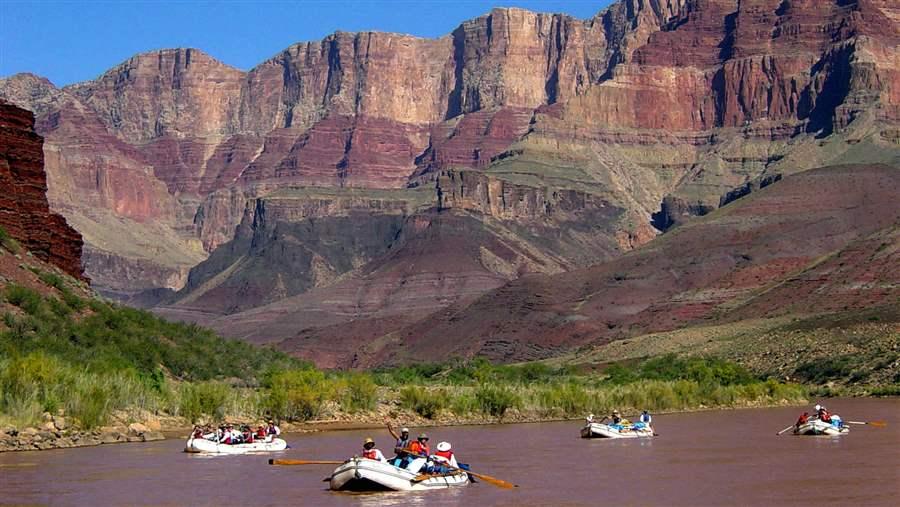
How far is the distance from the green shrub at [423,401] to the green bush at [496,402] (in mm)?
2498

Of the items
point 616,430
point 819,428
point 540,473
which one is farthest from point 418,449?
point 819,428

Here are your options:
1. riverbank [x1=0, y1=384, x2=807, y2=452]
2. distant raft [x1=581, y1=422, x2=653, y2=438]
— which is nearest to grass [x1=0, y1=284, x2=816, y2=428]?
riverbank [x1=0, y1=384, x2=807, y2=452]

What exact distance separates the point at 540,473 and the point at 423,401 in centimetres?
3709

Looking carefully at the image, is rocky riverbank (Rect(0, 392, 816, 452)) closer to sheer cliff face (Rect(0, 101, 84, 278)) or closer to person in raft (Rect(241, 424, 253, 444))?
person in raft (Rect(241, 424, 253, 444))

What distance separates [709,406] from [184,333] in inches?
1502

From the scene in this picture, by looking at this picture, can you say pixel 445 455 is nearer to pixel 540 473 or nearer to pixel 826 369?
pixel 540 473

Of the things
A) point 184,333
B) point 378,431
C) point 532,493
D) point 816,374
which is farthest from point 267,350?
point 532,493

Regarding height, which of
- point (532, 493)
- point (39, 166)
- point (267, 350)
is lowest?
point (532, 493)

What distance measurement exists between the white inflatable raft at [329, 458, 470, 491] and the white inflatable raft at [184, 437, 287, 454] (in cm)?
1597

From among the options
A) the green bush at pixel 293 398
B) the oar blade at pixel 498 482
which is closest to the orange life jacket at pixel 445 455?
the oar blade at pixel 498 482

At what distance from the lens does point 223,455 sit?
7238 cm

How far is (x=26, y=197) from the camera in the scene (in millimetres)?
107188

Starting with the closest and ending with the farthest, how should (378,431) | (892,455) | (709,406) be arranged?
(892,455) → (378,431) → (709,406)

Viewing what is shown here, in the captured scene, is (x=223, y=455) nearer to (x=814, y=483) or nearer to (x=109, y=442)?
(x=109, y=442)
